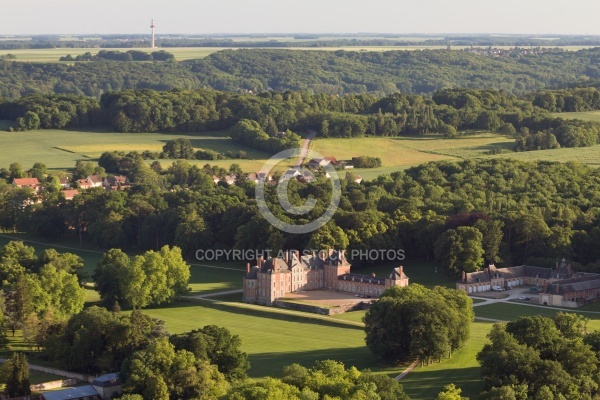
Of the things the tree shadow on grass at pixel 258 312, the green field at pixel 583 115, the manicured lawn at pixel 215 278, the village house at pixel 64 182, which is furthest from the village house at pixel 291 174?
the green field at pixel 583 115

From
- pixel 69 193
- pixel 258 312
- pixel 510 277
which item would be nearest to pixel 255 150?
pixel 69 193

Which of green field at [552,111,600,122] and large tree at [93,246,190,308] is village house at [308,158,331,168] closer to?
green field at [552,111,600,122]

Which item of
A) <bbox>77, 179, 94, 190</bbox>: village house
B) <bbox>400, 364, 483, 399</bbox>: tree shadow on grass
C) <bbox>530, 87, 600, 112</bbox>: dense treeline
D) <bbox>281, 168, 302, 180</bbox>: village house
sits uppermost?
<bbox>530, 87, 600, 112</bbox>: dense treeline

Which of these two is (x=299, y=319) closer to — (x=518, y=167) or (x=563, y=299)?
(x=563, y=299)

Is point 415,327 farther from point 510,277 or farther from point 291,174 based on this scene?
point 291,174

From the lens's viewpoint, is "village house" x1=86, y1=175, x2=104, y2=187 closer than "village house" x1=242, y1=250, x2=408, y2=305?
No

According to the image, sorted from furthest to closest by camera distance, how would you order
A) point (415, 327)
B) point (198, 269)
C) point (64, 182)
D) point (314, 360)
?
point (64, 182) → point (198, 269) → point (415, 327) → point (314, 360)

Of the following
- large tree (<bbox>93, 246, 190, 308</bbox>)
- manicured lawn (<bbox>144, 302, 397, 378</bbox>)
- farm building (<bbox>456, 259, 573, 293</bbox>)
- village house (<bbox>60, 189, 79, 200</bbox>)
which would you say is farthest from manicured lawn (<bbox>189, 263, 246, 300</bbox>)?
village house (<bbox>60, 189, 79, 200</bbox>)
